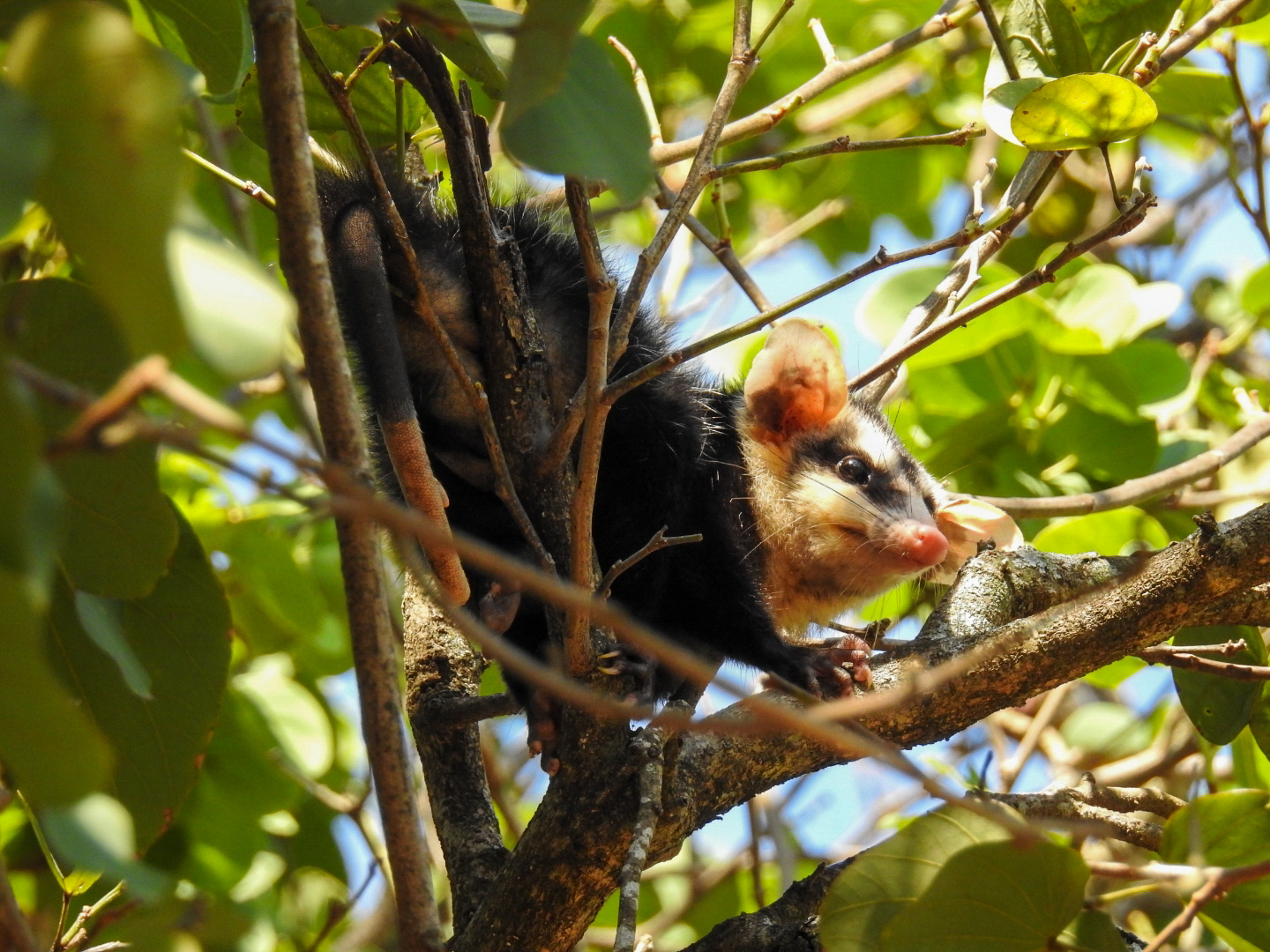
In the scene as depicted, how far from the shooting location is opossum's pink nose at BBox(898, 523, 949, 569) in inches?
126

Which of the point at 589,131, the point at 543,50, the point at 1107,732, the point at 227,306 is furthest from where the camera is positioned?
the point at 1107,732

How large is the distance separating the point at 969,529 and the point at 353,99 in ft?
5.92

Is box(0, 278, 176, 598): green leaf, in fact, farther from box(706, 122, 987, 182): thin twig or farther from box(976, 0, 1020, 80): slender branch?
box(976, 0, 1020, 80): slender branch

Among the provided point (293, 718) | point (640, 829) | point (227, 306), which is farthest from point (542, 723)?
point (227, 306)

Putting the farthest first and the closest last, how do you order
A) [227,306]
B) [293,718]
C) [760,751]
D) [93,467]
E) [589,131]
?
[293,718] → [760,751] → [93,467] → [589,131] → [227,306]

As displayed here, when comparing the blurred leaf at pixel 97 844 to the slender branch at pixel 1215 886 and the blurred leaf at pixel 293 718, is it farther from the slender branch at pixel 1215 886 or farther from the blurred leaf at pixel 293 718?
the blurred leaf at pixel 293 718

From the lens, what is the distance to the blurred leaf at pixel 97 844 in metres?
1.00

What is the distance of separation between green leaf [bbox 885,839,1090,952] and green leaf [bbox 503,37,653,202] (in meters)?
0.86

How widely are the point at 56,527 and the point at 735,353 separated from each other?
319 cm

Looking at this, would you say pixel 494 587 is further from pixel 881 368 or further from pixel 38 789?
pixel 38 789

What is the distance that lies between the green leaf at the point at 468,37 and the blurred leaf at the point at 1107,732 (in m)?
3.33

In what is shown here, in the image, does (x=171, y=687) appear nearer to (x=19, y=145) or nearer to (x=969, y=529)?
(x=19, y=145)

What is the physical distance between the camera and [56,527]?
0.87m

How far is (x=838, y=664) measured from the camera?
274cm
